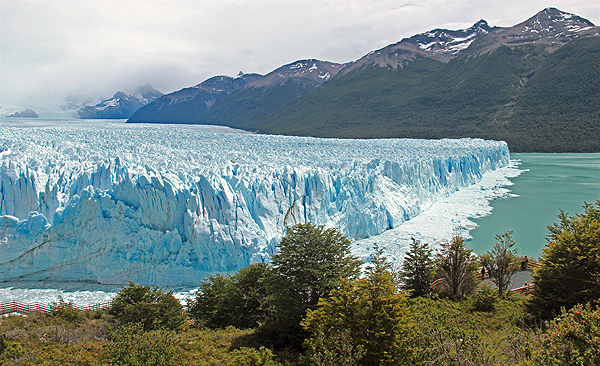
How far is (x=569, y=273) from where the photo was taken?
286 inches

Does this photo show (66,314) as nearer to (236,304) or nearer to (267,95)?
(236,304)

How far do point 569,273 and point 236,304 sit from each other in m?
7.16

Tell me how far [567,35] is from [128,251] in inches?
3393

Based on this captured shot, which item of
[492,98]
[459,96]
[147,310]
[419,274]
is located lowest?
[419,274]

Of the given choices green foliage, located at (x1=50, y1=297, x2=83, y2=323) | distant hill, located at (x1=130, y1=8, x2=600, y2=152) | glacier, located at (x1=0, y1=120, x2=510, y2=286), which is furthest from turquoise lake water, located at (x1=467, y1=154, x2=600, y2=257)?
distant hill, located at (x1=130, y1=8, x2=600, y2=152)

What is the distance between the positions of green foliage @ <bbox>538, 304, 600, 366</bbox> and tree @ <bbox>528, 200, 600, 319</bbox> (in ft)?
7.03

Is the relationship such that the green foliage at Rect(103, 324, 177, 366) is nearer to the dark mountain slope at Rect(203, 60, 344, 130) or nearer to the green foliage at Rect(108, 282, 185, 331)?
the green foliage at Rect(108, 282, 185, 331)

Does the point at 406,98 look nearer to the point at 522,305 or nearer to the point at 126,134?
the point at 126,134

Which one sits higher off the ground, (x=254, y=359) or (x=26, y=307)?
(x=254, y=359)

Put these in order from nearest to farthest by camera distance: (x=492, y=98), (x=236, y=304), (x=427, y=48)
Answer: (x=236, y=304) < (x=492, y=98) < (x=427, y=48)

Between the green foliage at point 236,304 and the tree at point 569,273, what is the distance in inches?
236

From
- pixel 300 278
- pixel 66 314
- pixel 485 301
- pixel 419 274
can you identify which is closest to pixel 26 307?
pixel 66 314

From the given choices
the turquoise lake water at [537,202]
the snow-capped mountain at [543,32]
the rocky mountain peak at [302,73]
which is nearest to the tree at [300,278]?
the turquoise lake water at [537,202]

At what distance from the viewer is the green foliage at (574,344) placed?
456 centimetres
